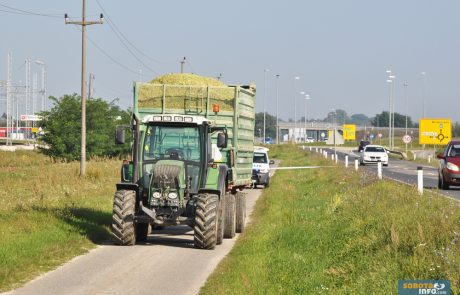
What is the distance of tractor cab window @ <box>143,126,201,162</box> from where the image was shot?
19.3 metres

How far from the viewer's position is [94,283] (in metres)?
13.6

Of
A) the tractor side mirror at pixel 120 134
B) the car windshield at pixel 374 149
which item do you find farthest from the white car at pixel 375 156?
the tractor side mirror at pixel 120 134

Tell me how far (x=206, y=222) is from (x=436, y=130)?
72455 millimetres

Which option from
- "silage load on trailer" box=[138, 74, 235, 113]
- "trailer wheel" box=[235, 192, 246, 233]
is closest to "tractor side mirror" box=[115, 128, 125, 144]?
"silage load on trailer" box=[138, 74, 235, 113]

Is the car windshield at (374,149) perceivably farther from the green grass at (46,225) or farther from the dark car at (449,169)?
the green grass at (46,225)

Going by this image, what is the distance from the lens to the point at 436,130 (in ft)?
289

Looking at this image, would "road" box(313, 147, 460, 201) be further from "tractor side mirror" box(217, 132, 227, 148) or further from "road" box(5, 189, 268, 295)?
"road" box(5, 189, 268, 295)

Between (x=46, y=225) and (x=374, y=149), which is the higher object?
(x=374, y=149)

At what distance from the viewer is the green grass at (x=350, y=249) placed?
12391 millimetres

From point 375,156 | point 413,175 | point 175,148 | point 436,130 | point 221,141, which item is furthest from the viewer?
point 436,130

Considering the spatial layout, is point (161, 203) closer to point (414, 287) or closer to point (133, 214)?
point (133, 214)

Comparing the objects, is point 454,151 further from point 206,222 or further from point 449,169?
point 206,222

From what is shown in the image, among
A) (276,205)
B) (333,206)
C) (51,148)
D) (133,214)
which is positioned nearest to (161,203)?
(133,214)

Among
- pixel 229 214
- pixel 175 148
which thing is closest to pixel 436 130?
pixel 229 214
